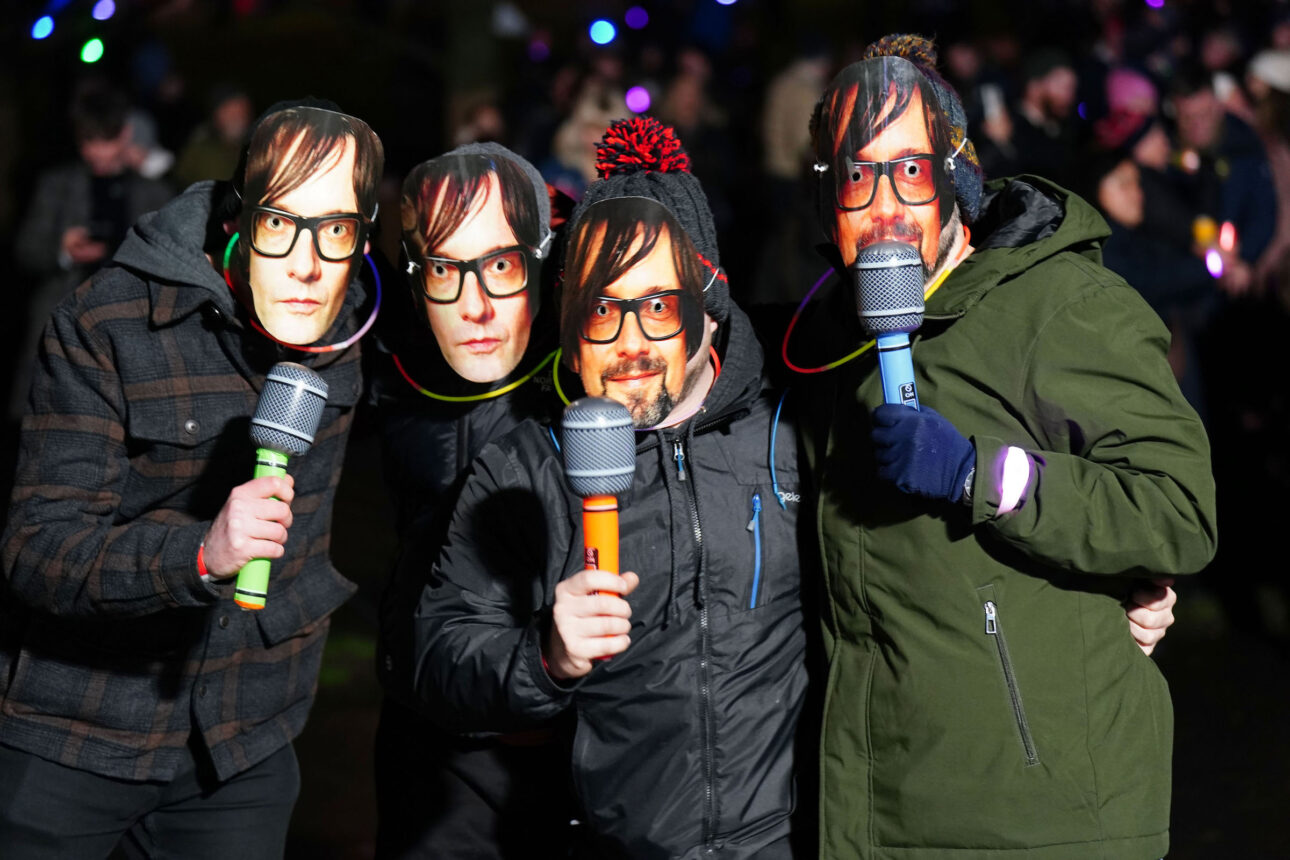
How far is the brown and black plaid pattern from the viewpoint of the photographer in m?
2.89

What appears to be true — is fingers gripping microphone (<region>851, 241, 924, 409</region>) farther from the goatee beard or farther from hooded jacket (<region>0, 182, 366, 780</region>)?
hooded jacket (<region>0, 182, 366, 780</region>)

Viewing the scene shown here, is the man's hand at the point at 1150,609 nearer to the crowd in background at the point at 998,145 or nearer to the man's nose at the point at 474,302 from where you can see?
the man's nose at the point at 474,302

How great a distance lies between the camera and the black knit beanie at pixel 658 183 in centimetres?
295

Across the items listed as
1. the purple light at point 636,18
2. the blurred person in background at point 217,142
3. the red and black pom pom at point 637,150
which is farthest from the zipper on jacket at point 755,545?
the purple light at point 636,18

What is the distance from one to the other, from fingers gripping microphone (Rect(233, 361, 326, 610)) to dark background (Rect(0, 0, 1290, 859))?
3.18 ft

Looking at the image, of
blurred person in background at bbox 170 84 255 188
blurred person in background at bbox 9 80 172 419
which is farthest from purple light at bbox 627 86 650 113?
blurred person in background at bbox 9 80 172 419

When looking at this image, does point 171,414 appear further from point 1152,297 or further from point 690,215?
point 1152,297

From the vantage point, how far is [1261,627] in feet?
23.7

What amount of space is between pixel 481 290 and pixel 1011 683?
4.59 ft

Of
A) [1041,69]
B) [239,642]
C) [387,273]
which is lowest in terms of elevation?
[239,642]

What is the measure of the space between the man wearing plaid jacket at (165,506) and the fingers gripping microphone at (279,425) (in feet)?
0.55

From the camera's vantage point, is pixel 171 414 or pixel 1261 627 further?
pixel 1261 627

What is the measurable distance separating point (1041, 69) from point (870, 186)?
21.2ft

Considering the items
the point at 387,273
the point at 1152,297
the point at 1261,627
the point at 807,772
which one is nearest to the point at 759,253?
the point at 1152,297
